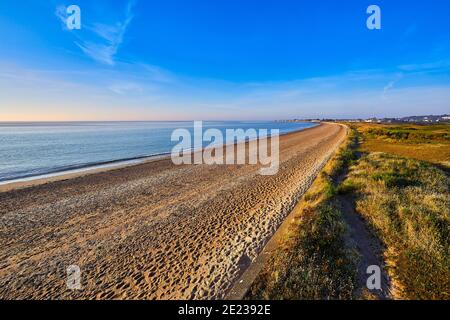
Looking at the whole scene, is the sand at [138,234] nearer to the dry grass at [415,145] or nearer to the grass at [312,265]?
the grass at [312,265]

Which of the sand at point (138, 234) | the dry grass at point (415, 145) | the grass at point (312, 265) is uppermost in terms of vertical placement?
the dry grass at point (415, 145)

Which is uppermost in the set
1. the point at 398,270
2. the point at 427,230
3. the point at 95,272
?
the point at 427,230

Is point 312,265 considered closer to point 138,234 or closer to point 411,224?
point 411,224

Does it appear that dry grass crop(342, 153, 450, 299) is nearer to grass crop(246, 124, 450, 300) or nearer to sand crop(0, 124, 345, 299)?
grass crop(246, 124, 450, 300)

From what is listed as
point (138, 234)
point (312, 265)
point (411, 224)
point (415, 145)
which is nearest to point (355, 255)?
point (312, 265)

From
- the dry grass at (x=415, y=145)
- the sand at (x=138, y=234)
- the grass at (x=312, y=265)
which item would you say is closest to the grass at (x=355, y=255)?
the grass at (x=312, y=265)
